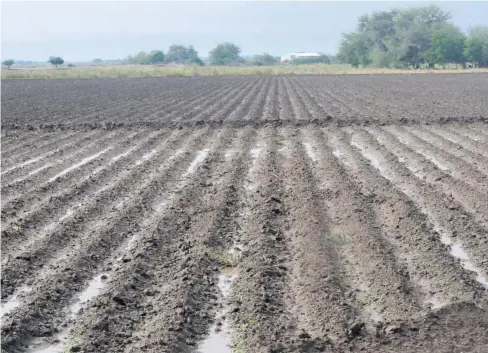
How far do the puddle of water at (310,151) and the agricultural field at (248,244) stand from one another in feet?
0.14

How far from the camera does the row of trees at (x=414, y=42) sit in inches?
3430

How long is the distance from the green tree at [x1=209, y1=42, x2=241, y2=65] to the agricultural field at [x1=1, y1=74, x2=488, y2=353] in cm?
14928

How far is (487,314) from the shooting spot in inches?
197

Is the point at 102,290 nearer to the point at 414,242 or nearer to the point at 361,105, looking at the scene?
the point at 414,242

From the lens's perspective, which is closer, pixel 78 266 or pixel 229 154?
pixel 78 266

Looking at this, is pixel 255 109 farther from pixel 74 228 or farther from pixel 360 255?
pixel 360 255

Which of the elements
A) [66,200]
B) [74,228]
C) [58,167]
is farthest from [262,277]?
[58,167]

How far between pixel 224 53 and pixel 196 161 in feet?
506

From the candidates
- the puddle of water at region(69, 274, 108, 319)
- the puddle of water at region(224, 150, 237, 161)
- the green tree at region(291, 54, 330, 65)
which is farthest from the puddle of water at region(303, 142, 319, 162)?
the green tree at region(291, 54, 330, 65)

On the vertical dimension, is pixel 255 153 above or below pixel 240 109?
above

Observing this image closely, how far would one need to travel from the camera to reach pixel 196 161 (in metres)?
12.4

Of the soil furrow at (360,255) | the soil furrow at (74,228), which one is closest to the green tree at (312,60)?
the soil furrow at (74,228)

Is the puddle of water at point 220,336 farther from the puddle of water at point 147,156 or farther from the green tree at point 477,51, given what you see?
the green tree at point 477,51

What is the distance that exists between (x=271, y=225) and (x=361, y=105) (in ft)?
53.0
